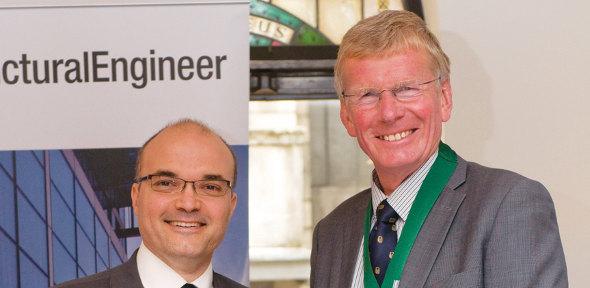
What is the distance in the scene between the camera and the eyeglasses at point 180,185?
2.59 metres

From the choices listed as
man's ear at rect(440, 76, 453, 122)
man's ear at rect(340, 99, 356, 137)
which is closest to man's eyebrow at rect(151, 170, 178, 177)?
man's ear at rect(340, 99, 356, 137)

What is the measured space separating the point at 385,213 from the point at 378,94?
336mm

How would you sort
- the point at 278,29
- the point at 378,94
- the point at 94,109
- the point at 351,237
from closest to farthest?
1. the point at 378,94
2. the point at 351,237
3. the point at 94,109
4. the point at 278,29

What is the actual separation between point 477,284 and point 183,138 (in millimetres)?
901

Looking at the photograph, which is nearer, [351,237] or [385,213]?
[385,213]

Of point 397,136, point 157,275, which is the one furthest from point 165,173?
point 397,136

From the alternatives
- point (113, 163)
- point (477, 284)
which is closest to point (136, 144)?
point (113, 163)

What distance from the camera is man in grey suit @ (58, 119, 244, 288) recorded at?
2557mm

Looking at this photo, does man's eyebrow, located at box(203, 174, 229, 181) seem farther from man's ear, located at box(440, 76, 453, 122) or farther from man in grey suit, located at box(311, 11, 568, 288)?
man's ear, located at box(440, 76, 453, 122)

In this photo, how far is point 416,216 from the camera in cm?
252

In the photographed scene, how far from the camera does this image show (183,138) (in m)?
2.66

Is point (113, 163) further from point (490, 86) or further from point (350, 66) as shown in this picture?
point (490, 86)

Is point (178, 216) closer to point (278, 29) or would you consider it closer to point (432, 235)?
point (432, 235)

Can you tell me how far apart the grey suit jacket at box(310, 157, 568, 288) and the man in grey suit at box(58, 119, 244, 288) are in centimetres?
55
